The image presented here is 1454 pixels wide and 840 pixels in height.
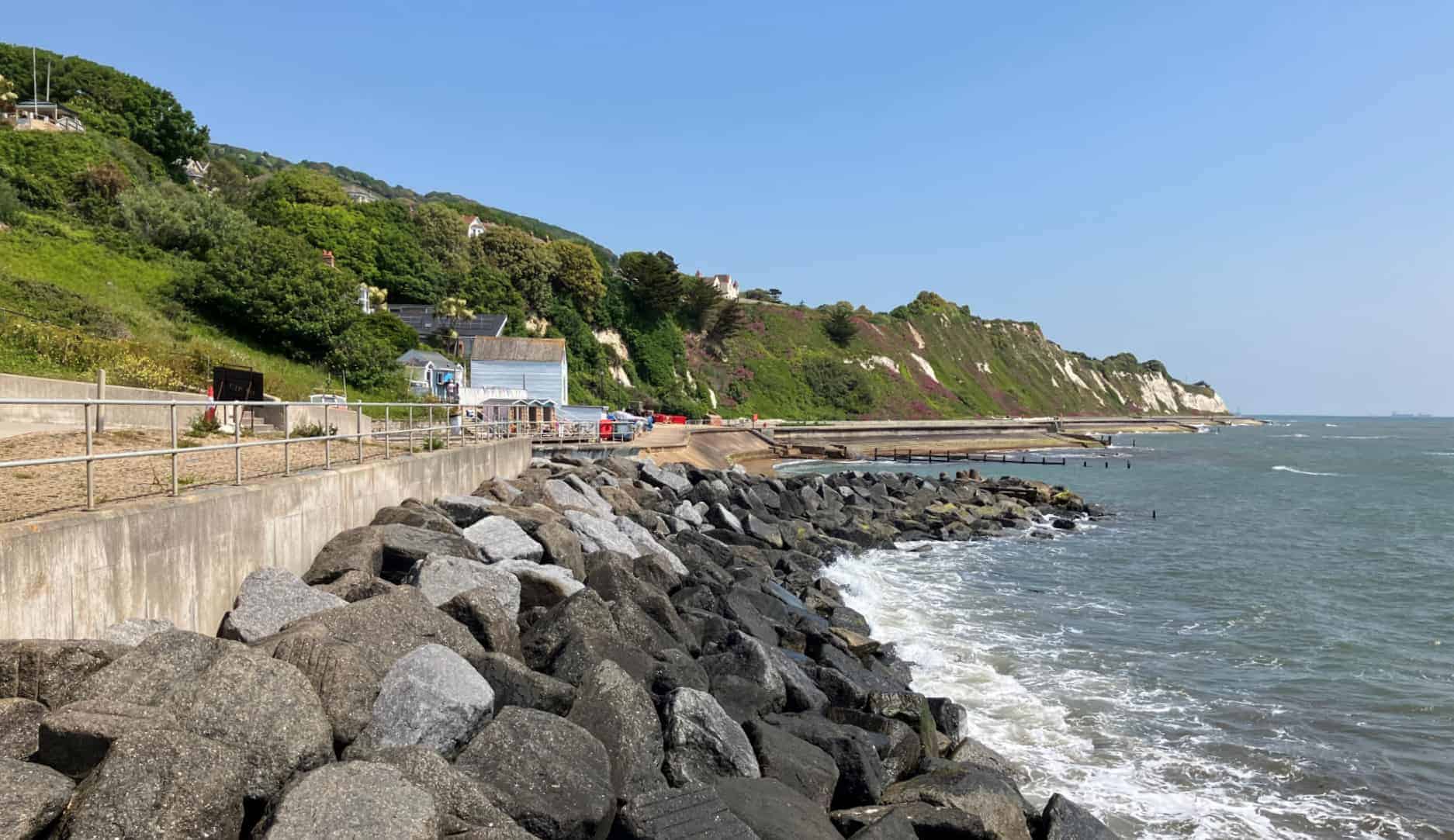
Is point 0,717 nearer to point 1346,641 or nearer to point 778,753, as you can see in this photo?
point 778,753

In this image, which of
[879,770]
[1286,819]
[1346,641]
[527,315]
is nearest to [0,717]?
[879,770]

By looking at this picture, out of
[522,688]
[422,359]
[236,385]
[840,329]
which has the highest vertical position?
[840,329]

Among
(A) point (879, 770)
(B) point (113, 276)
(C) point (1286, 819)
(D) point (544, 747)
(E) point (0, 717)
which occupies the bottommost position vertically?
(C) point (1286, 819)

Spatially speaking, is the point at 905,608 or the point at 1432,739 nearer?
the point at 1432,739

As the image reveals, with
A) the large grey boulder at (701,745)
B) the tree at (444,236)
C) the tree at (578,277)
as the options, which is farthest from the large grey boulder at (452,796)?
the tree at (578,277)

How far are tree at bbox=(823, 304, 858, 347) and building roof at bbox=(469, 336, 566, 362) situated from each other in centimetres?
5583

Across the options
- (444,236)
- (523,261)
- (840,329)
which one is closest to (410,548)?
(523,261)

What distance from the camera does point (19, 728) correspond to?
4434mm

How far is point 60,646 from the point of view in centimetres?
497

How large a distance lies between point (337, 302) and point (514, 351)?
41.5 feet

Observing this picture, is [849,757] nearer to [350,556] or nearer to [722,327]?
[350,556]

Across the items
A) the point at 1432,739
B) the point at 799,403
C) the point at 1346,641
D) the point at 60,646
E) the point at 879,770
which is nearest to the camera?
the point at 60,646

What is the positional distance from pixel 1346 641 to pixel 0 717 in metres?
17.6

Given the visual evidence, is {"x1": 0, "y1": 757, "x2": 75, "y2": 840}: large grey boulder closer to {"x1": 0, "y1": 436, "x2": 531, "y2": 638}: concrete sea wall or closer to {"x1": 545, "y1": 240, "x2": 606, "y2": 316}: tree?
{"x1": 0, "y1": 436, "x2": 531, "y2": 638}: concrete sea wall
